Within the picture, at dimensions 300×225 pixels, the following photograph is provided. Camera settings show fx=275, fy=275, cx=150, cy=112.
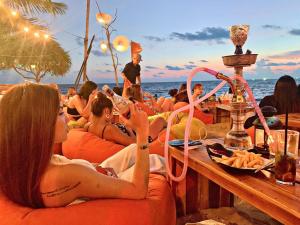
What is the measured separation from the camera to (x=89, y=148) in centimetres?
228

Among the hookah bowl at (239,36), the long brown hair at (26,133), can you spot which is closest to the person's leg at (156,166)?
the long brown hair at (26,133)

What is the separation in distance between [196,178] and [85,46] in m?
6.94

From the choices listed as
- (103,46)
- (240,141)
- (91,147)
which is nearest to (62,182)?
(240,141)

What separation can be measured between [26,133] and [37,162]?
0.12 m

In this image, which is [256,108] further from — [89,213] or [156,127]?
[156,127]

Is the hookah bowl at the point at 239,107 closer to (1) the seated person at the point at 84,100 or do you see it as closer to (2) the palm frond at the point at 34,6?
(1) the seated person at the point at 84,100

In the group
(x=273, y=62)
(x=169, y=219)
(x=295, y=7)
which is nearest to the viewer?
(x=169, y=219)

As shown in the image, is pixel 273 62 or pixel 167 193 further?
pixel 273 62

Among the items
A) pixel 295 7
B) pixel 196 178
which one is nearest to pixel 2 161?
pixel 196 178

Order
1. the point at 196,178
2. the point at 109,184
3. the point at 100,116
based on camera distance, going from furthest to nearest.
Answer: the point at 100,116
the point at 196,178
the point at 109,184

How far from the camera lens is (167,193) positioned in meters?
1.44

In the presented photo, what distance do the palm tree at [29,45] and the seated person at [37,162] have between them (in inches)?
279

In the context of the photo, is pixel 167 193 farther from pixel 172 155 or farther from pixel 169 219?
pixel 172 155

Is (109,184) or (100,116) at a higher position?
(100,116)
